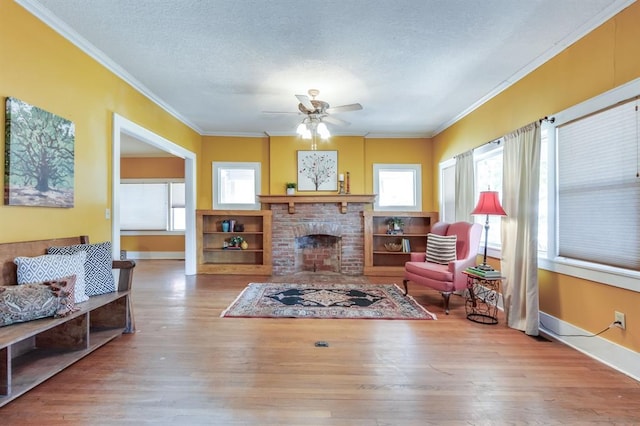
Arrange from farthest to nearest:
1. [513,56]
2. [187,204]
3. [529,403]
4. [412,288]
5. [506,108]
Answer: [187,204] → [412,288] → [506,108] → [513,56] → [529,403]

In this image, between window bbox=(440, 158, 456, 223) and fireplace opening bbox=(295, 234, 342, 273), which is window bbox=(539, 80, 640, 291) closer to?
window bbox=(440, 158, 456, 223)

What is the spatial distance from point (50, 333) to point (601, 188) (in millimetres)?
4605

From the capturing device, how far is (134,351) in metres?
2.55

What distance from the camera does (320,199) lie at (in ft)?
18.8

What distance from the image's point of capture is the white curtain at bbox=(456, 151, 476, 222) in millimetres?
4395

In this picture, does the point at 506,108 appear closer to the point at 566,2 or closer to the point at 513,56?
the point at 513,56

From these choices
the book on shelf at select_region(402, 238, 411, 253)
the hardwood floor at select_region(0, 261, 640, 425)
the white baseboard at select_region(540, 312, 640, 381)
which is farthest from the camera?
the book on shelf at select_region(402, 238, 411, 253)

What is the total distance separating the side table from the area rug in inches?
20.9

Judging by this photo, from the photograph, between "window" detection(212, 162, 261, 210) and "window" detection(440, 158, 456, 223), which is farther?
"window" detection(212, 162, 261, 210)

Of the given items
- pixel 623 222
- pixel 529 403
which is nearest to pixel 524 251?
pixel 623 222

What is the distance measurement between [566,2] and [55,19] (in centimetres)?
405

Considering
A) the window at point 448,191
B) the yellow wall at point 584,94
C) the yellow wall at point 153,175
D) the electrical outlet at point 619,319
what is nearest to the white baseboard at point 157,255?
the yellow wall at point 153,175

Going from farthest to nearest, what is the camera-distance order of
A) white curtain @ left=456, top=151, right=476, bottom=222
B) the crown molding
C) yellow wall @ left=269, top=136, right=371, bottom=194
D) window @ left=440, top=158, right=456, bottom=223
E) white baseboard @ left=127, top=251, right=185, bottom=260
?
white baseboard @ left=127, top=251, right=185, bottom=260, yellow wall @ left=269, top=136, right=371, bottom=194, window @ left=440, top=158, right=456, bottom=223, white curtain @ left=456, top=151, right=476, bottom=222, the crown molding

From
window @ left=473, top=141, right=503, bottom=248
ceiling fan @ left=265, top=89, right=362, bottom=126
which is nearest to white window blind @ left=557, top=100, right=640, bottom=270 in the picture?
window @ left=473, top=141, right=503, bottom=248
